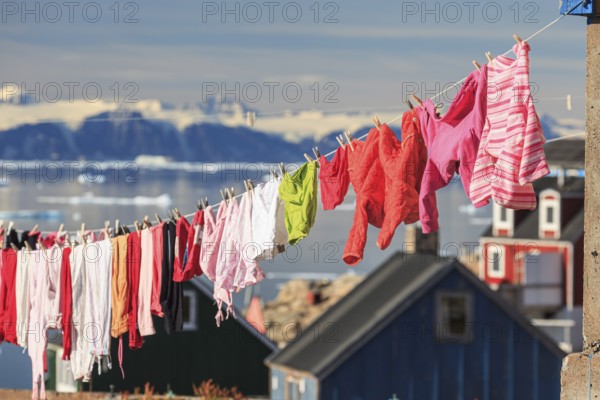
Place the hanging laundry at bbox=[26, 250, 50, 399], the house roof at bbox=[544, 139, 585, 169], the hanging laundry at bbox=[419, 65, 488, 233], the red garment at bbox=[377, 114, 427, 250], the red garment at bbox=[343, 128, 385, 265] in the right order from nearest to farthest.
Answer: the hanging laundry at bbox=[419, 65, 488, 233]
the red garment at bbox=[377, 114, 427, 250]
the red garment at bbox=[343, 128, 385, 265]
the hanging laundry at bbox=[26, 250, 50, 399]
the house roof at bbox=[544, 139, 585, 169]

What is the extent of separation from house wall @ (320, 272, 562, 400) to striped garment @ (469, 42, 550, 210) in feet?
87.7

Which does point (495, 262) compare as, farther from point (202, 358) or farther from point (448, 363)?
point (448, 363)

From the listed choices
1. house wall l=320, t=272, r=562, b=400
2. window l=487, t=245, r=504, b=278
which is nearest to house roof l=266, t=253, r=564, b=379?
house wall l=320, t=272, r=562, b=400

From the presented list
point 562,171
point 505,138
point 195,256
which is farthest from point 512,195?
point 562,171

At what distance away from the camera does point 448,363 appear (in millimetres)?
40906

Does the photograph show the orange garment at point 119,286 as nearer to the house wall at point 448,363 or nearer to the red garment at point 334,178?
the red garment at point 334,178

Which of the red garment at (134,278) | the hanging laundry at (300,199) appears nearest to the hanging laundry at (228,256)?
the hanging laundry at (300,199)

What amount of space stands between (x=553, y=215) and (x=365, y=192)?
57.2 metres

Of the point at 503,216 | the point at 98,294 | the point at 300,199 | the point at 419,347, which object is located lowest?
the point at 419,347

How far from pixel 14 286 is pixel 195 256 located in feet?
9.04

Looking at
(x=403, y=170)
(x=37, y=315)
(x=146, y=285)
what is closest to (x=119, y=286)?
(x=146, y=285)

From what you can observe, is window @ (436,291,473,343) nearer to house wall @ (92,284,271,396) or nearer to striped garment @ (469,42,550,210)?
house wall @ (92,284,271,396)

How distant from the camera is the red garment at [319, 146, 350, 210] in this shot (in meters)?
13.9

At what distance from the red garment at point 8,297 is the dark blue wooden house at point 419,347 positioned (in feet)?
69.1
